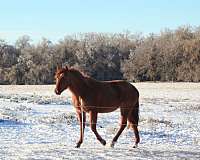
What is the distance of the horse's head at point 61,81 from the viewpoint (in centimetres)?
1084

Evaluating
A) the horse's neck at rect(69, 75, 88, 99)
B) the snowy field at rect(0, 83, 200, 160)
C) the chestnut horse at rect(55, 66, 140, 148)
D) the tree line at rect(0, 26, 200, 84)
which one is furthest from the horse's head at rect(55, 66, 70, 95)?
the tree line at rect(0, 26, 200, 84)

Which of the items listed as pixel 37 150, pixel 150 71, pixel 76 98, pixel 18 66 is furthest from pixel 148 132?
pixel 18 66

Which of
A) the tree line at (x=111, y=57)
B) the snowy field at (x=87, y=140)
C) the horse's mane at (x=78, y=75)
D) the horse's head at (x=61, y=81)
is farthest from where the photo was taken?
the tree line at (x=111, y=57)

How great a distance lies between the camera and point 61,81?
10.9 metres

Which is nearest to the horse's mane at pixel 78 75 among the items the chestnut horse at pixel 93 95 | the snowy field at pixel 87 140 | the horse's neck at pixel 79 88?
the chestnut horse at pixel 93 95

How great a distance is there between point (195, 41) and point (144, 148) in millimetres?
57743

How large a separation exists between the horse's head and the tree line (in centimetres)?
5076

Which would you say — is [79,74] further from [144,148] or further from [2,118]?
[2,118]

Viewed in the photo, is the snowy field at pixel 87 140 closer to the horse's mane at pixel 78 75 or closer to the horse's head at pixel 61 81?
the horse's head at pixel 61 81

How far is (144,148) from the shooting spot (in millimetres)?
11414

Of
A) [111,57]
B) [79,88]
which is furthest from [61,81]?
[111,57]

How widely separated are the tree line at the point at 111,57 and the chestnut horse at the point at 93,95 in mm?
50025

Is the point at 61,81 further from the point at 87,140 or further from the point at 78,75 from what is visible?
the point at 87,140

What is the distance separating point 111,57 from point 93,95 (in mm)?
64586
